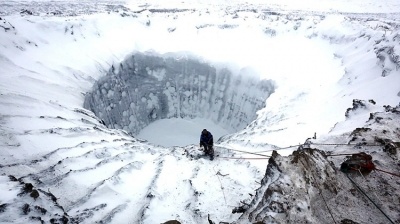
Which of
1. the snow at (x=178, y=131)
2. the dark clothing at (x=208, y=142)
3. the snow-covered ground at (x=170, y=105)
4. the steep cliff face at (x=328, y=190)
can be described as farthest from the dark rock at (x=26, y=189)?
the snow at (x=178, y=131)

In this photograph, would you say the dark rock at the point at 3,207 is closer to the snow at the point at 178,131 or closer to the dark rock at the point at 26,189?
the dark rock at the point at 26,189

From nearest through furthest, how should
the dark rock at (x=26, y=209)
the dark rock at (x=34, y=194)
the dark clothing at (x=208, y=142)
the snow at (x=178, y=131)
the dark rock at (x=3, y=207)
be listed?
the dark rock at (x=3, y=207)
the dark rock at (x=26, y=209)
the dark rock at (x=34, y=194)
the dark clothing at (x=208, y=142)
the snow at (x=178, y=131)

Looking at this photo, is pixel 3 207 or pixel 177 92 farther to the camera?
pixel 177 92

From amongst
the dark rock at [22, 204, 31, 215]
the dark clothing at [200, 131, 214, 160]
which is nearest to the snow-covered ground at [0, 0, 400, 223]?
the dark rock at [22, 204, 31, 215]

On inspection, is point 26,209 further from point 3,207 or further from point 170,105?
point 170,105

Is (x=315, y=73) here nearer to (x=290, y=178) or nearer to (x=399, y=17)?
(x=290, y=178)

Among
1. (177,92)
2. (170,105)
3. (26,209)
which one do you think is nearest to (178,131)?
(170,105)
